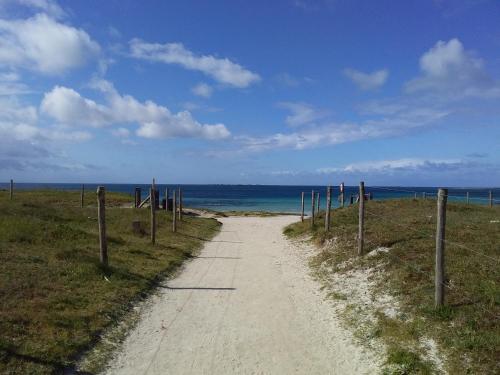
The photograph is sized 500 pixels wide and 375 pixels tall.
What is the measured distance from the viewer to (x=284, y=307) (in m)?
10.2

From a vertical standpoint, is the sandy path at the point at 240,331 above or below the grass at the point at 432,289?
below

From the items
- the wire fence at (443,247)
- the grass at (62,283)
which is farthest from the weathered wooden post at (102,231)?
the wire fence at (443,247)

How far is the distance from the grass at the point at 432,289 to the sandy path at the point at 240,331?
92 centimetres

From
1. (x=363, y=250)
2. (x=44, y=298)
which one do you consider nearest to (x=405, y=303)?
(x=363, y=250)

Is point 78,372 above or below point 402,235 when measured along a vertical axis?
below

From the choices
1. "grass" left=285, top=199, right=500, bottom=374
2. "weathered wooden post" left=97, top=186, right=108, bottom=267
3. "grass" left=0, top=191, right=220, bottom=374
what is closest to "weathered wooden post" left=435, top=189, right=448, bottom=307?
"grass" left=285, top=199, right=500, bottom=374

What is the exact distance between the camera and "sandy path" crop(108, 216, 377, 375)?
6.81 m

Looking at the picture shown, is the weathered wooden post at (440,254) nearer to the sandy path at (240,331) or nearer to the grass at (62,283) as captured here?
the sandy path at (240,331)

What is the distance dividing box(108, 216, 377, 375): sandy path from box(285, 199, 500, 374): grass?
917mm

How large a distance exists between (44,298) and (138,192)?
30748 mm

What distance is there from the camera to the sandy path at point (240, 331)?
681 cm

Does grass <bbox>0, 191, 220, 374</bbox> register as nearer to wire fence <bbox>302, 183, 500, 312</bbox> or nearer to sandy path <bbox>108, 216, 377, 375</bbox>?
sandy path <bbox>108, 216, 377, 375</bbox>

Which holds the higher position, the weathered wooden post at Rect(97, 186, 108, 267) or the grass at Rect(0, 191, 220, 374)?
the weathered wooden post at Rect(97, 186, 108, 267)

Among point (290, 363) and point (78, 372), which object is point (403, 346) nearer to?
point (290, 363)
